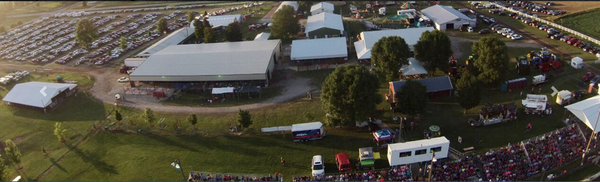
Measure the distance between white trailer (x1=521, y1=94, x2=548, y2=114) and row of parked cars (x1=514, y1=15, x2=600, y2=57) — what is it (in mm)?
18294

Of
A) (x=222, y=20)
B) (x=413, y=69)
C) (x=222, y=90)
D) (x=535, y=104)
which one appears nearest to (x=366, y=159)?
(x=535, y=104)

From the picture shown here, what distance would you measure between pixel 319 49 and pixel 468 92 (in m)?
26.3

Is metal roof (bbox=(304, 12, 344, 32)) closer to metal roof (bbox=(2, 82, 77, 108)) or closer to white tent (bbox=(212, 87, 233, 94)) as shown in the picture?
white tent (bbox=(212, 87, 233, 94))

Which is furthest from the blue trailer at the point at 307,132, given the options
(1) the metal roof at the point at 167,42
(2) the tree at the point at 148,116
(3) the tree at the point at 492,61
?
(1) the metal roof at the point at 167,42

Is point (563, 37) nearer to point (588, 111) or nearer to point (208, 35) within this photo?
point (588, 111)

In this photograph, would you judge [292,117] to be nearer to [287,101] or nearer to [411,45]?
[287,101]

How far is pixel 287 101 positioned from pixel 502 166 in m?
24.9

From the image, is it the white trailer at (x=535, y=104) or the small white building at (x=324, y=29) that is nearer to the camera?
the white trailer at (x=535, y=104)

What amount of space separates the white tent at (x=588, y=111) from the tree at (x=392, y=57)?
18.0 m

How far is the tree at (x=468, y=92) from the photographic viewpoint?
39750 millimetres

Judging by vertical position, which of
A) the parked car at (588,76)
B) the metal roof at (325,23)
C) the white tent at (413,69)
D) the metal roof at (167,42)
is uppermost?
the metal roof at (325,23)

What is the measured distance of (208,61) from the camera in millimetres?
56469

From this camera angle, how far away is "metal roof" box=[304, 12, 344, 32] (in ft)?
236

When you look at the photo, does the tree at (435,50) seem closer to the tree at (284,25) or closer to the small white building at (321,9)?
the tree at (284,25)
